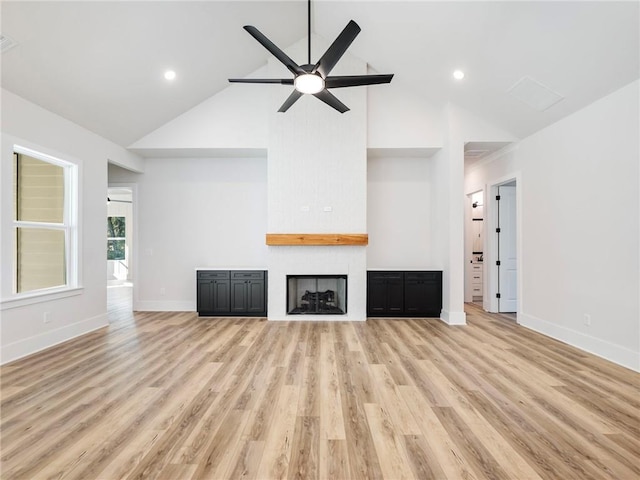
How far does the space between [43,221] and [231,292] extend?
2706mm

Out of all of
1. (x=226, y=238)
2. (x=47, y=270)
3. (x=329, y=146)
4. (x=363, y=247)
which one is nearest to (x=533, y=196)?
(x=363, y=247)

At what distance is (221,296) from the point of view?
5.41m

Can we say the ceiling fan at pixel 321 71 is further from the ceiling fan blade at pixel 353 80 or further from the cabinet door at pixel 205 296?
the cabinet door at pixel 205 296

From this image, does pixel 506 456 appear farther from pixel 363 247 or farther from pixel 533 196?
pixel 533 196

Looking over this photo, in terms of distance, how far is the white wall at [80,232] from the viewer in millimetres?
3318

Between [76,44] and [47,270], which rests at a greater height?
[76,44]

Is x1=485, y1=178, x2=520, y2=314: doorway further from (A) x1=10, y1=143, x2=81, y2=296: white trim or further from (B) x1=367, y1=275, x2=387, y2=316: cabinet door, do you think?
(A) x1=10, y1=143, x2=81, y2=296: white trim

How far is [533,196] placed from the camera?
15.1ft

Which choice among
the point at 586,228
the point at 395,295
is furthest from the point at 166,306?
the point at 586,228

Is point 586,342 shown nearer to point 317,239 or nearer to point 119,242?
point 317,239

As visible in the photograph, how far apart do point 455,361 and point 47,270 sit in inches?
201

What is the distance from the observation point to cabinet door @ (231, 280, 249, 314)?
5.38m

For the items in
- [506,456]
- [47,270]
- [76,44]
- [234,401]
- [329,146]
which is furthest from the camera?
[329,146]

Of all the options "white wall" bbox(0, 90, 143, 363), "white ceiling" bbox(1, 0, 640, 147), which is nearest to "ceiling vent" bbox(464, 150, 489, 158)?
"white ceiling" bbox(1, 0, 640, 147)
